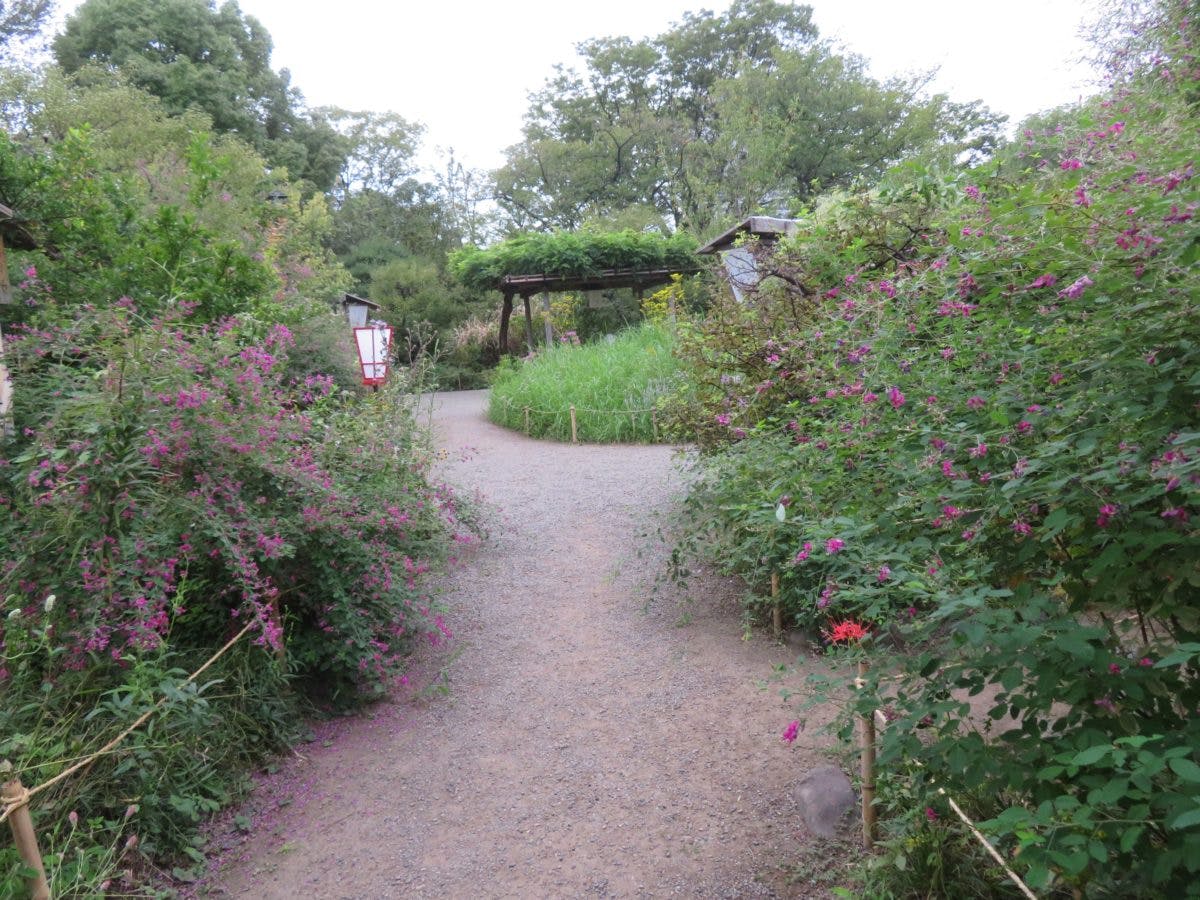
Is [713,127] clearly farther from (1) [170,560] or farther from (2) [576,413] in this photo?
(1) [170,560]

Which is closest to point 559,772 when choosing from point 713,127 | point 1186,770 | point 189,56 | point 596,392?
point 1186,770

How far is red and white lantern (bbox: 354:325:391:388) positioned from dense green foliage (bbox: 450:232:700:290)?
9675 millimetres

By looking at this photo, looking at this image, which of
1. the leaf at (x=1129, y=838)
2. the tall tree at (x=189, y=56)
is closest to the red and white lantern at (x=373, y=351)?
the leaf at (x=1129, y=838)

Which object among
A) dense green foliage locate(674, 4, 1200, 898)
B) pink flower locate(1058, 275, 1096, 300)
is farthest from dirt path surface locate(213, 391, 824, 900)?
pink flower locate(1058, 275, 1096, 300)

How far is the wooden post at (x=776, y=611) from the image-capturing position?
3830mm

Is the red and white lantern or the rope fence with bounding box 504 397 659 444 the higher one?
the red and white lantern

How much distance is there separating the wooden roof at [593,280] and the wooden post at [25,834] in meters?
15.1

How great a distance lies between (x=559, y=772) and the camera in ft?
10.1

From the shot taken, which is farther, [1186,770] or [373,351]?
[373,351]

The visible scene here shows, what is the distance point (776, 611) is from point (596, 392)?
7.02 meters

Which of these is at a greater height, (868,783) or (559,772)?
(868,783)

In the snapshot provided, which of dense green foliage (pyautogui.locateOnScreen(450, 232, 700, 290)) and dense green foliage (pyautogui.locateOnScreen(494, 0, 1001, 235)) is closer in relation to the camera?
dense green foliage (pyautogui.locateOnScreen(450, 232, 700, 290))

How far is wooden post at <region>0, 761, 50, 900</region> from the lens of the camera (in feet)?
6.24

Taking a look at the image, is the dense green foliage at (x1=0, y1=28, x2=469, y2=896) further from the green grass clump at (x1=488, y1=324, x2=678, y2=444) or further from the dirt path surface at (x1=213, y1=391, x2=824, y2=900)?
the green grass clump at (x1=488, y1=324, x2=678, y2=444)
